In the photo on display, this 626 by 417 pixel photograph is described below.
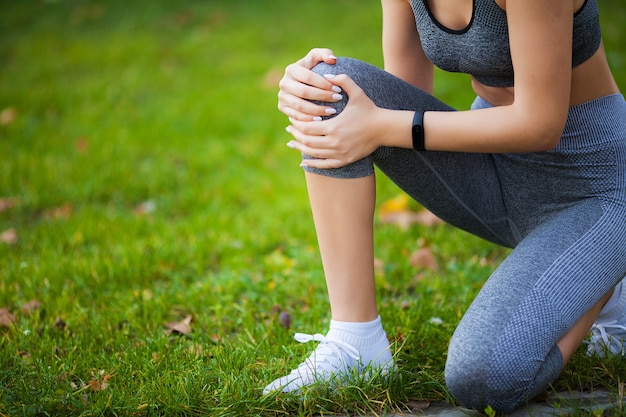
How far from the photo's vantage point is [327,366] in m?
1.73

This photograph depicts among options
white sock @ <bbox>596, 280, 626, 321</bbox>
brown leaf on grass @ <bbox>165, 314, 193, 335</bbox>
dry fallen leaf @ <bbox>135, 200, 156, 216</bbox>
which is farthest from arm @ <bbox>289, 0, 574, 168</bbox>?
dry fallen leaf @ <bbox>135, 200, 156, 216</bbox>

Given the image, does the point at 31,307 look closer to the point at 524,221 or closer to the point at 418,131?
the point at 418,131

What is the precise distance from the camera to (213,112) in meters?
4.80

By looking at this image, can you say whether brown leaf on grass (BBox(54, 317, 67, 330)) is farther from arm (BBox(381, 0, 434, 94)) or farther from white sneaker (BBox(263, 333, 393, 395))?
arm (BBox(381, 0, 434, 94))

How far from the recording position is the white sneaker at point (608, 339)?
1831mm

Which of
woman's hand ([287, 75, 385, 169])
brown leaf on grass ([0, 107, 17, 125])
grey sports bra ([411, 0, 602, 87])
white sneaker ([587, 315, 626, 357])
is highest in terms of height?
grey sports bra ([411, 0, 602, 87])

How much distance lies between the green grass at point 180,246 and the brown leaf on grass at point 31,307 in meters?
0.04

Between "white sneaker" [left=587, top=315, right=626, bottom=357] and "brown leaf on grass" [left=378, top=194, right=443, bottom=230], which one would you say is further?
"brown leaf on grass" [left=378, top=194, right=443, bottom=230]

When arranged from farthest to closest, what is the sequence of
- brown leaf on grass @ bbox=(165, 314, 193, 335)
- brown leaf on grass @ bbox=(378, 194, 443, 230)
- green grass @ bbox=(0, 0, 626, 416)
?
brown leaf on grass @ bbox=(378, 194, 443, 230) < brown leaf on grass @ bbox=(165, 314, 193, 335) < green grass @ bbox=(0, 0, 626, 416)

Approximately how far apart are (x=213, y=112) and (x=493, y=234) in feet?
10.2

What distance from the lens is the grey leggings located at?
4.97 feet

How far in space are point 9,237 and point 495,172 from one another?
234 cm

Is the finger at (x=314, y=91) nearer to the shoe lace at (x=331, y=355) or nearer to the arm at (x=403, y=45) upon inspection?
the arm at (x=403, y=45)

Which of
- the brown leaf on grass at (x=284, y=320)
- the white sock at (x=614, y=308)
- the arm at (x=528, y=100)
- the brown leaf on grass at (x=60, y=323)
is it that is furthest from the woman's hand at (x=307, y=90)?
the brown leaf on grass at (x=60, y=323)
